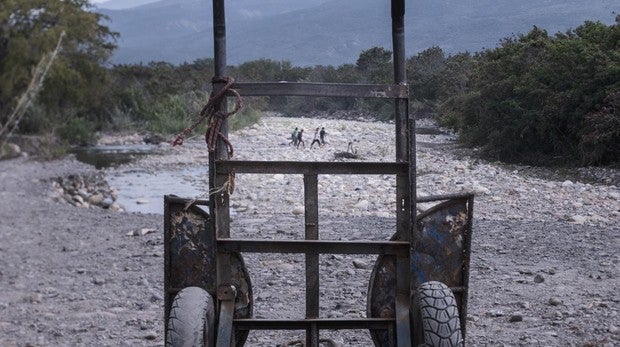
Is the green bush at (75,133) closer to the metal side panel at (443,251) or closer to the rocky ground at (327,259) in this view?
the rocky ground at (327,259)

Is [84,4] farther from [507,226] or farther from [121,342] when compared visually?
[121,342]

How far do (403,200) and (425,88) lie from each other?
30.9m

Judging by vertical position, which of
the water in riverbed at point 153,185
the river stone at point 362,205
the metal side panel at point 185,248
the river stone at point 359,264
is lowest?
the water in riverbed at point 153,185

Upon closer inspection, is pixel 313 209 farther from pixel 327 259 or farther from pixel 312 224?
pixel 327 259

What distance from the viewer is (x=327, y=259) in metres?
9.45

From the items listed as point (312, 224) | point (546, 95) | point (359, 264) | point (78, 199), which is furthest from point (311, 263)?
point (546, 95)

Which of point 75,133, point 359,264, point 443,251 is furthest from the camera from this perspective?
point 75,133

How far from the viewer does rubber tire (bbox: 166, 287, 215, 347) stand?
3717 mm

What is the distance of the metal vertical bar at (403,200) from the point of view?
4.09 meters

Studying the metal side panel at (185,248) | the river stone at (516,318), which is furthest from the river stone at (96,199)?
the metal side panel at (185,248)

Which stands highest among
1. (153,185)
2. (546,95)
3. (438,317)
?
(546,95)

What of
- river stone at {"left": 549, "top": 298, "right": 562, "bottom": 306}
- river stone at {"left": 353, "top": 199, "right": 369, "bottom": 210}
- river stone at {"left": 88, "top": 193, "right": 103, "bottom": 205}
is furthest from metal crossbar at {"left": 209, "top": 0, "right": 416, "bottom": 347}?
river stone at {"left": 88, "top": 193, "right": 103, "bottom": 205}

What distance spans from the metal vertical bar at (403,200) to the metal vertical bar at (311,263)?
1.25 feet

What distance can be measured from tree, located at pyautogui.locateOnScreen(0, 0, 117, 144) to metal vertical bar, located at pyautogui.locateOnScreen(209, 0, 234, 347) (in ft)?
90.6
